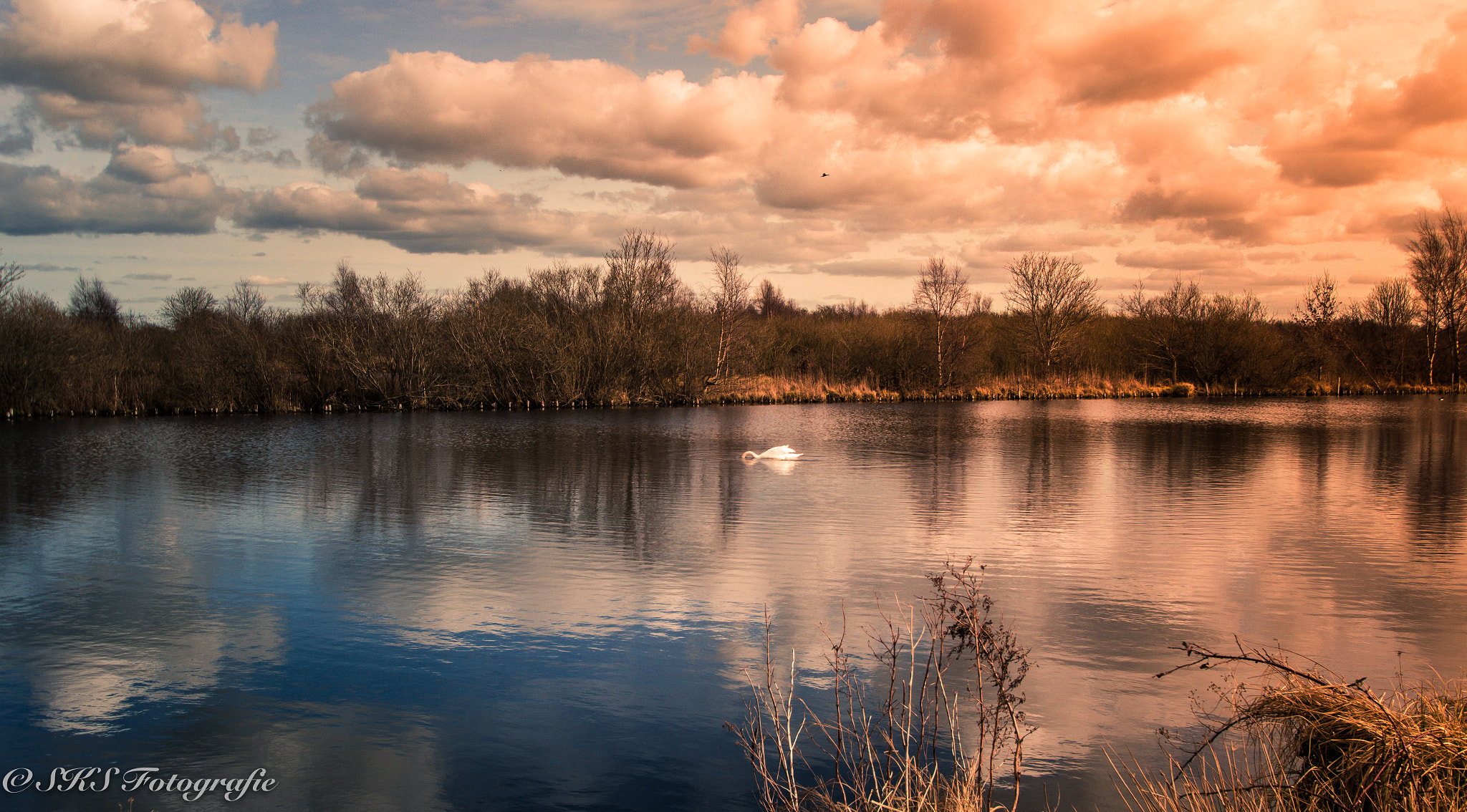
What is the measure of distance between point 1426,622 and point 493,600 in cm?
756

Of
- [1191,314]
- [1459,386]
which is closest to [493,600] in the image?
→ [1191,314]

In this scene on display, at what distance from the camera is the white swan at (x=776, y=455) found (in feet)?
57.3

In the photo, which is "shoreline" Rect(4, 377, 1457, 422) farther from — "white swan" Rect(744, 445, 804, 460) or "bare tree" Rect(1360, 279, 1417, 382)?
"white swan" Rect(744, 445, 804, 460)

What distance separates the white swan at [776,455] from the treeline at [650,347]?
66.2 feet

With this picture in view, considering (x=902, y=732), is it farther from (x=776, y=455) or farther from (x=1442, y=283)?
(x=1442, y=283)

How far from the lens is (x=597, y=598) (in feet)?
25.0

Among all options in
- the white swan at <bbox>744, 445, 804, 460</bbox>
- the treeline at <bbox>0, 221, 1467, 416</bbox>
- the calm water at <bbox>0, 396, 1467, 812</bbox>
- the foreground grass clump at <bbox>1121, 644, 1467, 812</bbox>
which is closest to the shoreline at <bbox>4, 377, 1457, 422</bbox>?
the treeline at <bbox>0, 221, 1467, 416</bbox>

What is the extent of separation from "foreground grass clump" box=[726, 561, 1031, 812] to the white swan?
11.0 metres

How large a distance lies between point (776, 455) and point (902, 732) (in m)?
12.9

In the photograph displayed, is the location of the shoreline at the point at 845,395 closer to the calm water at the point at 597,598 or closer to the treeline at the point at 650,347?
the treeline at the point at 650,347

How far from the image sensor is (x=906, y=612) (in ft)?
23.0

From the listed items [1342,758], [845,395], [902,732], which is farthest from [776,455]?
[845,395]

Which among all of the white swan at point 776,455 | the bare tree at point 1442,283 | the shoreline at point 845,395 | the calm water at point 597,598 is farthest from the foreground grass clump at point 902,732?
the bare tree at point 1442,283

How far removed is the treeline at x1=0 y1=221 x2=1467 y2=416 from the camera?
34.8 meters
